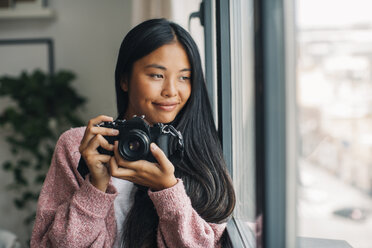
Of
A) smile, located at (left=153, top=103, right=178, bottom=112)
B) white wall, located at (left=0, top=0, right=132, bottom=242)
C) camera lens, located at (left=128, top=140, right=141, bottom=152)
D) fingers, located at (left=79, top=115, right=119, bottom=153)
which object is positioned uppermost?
white wall, located at (left=0, top=0, right=132, bottom=242)

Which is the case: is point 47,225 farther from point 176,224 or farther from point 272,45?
point 272,45

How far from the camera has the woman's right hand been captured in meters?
0.66

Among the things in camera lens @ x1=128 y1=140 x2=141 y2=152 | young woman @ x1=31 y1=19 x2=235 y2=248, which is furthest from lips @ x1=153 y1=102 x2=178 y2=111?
camera lens @ x1=128 y1=140 x2=141 y2=152

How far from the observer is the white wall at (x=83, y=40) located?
2162 millimetres

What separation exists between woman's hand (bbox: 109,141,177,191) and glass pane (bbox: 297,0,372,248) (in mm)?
223

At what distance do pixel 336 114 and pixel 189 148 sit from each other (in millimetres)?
336

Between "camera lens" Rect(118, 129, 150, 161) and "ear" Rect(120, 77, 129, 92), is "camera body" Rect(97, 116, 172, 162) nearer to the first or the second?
"camera lens" Rect(118, 129, 150, 161)

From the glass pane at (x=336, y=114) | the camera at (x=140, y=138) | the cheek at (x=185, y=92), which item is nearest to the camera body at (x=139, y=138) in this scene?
the camera at (x=140, y=138)

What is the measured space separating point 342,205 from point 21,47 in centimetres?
210

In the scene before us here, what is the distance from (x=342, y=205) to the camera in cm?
53

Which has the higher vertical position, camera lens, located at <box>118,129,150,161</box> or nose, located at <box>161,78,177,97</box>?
nose, located at <box>161,78,177,97</box>

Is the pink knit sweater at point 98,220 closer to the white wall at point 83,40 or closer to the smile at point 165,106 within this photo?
the smile at point 165,106

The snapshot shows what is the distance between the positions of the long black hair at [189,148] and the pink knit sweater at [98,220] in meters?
0.04

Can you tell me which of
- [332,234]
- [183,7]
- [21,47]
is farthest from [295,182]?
[21,47]
